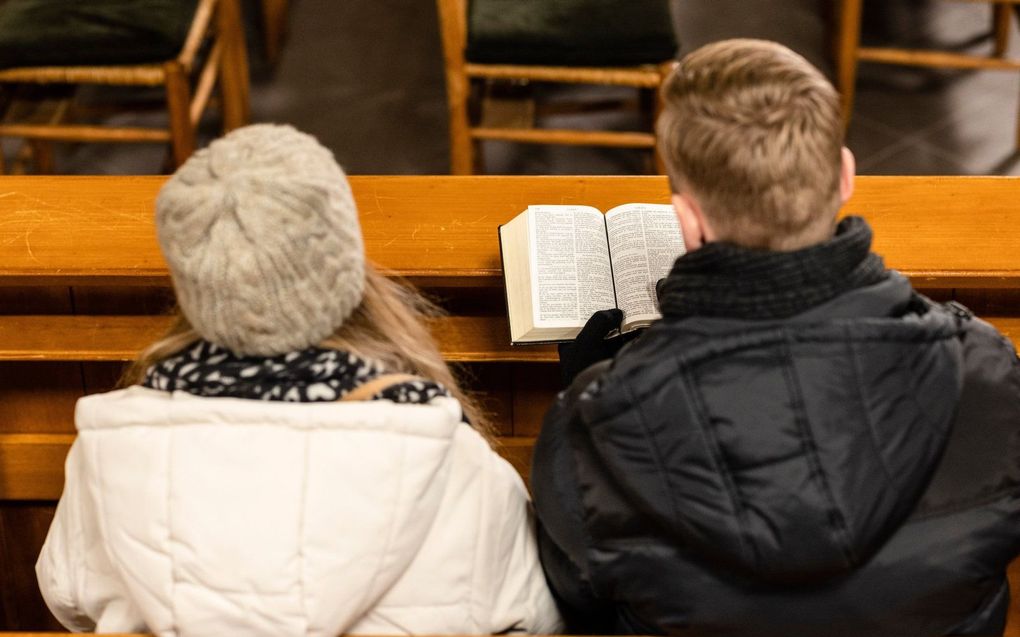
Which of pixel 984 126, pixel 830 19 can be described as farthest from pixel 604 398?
pixel 830 19

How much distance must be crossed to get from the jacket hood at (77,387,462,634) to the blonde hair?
3.5 inches

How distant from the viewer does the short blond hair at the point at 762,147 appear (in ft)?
3.74

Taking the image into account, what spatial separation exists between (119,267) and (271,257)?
0.71 m

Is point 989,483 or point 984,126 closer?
point 989,483

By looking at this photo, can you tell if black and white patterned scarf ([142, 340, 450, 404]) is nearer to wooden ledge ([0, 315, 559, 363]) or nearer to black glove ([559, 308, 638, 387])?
black glove ([559, 308, 638, 387])

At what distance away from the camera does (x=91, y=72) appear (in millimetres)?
2793

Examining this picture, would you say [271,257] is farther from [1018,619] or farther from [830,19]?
[830,19]

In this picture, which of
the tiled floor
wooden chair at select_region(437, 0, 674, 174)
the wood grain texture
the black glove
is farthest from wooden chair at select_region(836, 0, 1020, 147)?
the wood grain texture

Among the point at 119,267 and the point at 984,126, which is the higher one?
the point at 119,267

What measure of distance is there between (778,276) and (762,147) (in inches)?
5.0

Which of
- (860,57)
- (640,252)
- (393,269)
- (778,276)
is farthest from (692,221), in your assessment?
(860,57)

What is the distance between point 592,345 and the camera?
1.57 m

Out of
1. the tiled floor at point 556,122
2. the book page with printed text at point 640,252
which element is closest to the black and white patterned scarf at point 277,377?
the book page with printed text at point 640,252

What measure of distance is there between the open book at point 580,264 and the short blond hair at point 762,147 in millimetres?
434
